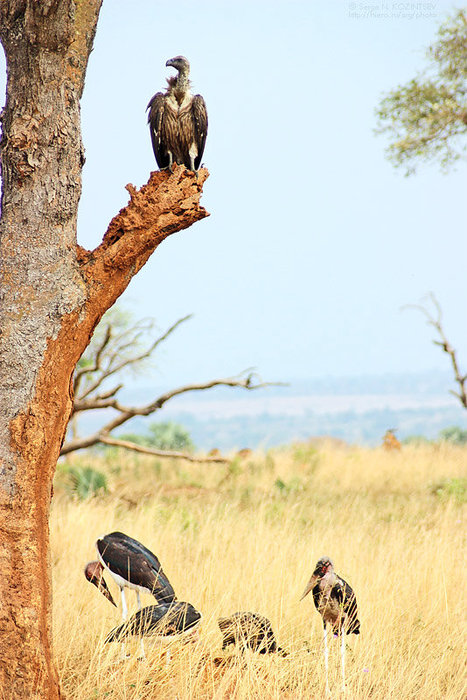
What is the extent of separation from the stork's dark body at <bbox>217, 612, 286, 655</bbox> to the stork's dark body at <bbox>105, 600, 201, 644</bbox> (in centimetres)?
31

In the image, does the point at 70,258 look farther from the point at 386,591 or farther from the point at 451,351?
the point at 451,351

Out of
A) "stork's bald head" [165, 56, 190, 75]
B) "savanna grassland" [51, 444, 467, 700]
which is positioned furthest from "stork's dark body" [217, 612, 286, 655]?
"stork's bald head" [165, 56, 190, 75]

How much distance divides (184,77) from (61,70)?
1216 mm

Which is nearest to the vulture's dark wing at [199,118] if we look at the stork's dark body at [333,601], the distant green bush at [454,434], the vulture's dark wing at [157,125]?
the vulture's dark wing at [157,125]

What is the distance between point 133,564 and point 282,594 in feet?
5.27

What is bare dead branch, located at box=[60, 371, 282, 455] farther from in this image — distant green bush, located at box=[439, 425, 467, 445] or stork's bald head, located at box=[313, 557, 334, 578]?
distant green bush, located at box=[439, 425, 467, 445]

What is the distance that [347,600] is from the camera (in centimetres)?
442

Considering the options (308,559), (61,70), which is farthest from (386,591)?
(61,70)

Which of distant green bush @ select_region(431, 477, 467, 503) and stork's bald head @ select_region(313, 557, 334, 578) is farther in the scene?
distant green bush @ select_region(431, 477, 467, 503)

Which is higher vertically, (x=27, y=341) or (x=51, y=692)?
(x=27, y=341)

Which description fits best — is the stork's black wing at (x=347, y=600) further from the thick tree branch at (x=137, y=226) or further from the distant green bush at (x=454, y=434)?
the distant green bush at (x=454, y=434)

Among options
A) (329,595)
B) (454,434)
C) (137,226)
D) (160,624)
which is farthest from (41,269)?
(454,434)

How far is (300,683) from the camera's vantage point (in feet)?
14.6

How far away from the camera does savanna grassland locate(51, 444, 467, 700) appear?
453 cm
